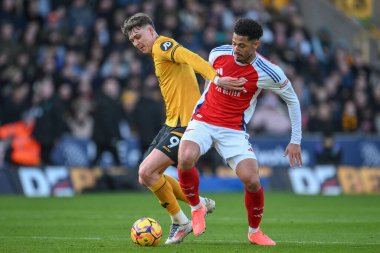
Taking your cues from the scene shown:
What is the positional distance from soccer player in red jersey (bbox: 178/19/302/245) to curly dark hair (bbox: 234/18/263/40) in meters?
0.01

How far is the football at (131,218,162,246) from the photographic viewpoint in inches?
385

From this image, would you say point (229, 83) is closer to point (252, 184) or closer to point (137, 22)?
point (252, 184)

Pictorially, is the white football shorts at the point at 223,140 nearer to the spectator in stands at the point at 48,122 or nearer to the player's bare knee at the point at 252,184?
the player's bare knee at the point at 252,184

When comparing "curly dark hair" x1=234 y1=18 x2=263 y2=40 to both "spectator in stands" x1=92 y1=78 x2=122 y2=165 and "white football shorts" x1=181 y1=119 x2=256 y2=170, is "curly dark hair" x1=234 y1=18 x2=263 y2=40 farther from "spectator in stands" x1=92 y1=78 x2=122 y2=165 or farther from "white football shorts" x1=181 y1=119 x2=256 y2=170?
"spectator in stands" x1=92 y1=78 x2=122 y2=165

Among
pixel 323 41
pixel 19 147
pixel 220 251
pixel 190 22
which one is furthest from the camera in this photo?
pixel 323 41

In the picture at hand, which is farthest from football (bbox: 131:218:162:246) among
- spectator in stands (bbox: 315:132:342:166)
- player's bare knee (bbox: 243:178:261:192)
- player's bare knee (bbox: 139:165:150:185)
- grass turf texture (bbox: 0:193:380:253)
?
spectator in stands (bbox: 315:132:342:166)

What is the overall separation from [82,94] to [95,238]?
38.4 feet

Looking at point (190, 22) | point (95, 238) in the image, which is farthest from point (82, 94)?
point (95, 238)

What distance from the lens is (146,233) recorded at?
978 centimetres

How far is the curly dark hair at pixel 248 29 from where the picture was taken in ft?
31.6

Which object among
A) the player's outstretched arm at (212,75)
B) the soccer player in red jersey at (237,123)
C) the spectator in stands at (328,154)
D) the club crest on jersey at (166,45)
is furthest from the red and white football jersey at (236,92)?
the spectator in stands at (328,154)

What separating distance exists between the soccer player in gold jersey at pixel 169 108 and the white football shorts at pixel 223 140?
1.13 ft

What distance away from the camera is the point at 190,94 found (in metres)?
10.4

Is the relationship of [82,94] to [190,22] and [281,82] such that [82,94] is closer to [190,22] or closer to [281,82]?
[190,22]
